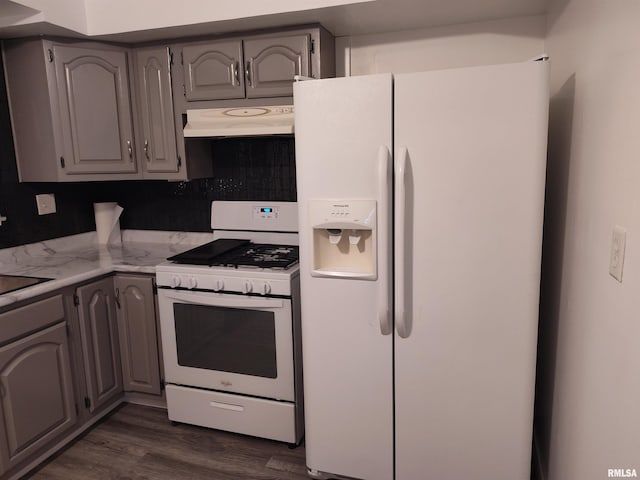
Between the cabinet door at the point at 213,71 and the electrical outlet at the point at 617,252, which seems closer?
the electrical outlet at the point at 617,252

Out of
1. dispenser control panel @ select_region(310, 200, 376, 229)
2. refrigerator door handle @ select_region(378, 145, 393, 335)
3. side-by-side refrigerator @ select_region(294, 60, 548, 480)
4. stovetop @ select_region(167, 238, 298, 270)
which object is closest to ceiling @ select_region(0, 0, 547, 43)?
side-by-side refrigerator @ select_region(294, 60, 548, 480)

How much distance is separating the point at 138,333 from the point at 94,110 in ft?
4.04

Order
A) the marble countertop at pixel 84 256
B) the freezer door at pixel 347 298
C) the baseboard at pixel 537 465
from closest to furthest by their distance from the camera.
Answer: the freezer door at pixel 347 298, the baseboard at pixel 537 465, the marble countertop at pixel 84 256

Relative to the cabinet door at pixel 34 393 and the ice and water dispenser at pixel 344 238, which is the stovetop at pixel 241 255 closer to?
the ice and water dispenser at pixel 344 238

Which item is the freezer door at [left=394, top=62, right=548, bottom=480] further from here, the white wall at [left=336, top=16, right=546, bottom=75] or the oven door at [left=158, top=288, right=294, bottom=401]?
the white wall at [left=336, top=16, right=546, bottom=75]

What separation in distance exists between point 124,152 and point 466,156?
192 centimetres

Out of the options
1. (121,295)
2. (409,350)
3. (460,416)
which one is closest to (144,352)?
(121,295)

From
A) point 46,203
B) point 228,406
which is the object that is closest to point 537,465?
point 228,406

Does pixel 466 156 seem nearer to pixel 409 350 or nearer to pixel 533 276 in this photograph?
pixel 533 276

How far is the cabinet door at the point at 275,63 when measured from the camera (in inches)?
90.7

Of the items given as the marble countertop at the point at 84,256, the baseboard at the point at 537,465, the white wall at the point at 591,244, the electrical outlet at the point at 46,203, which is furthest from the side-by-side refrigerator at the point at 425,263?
the electrical outlet at the point at 46,203

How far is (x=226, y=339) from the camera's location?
2.33 meters

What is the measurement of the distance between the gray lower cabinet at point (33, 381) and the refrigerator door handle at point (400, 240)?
1582 millimetres

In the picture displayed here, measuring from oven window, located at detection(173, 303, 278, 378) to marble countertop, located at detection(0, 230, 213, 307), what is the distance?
1.18 feet
